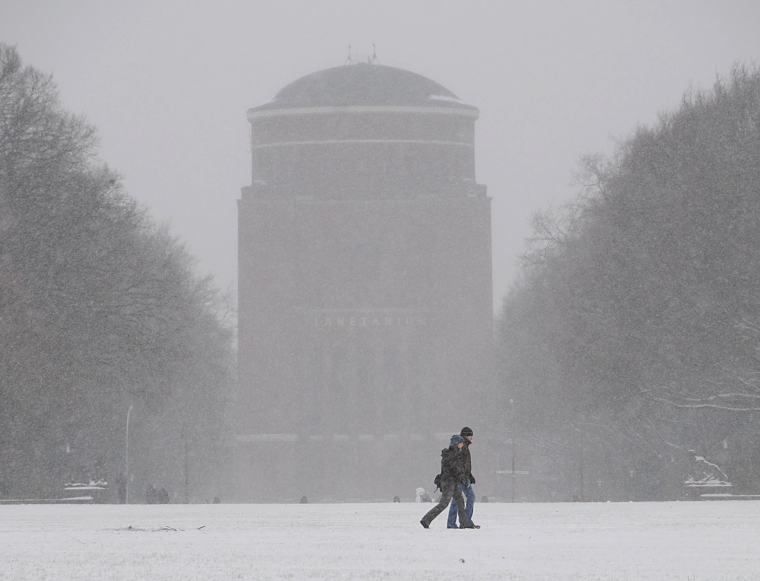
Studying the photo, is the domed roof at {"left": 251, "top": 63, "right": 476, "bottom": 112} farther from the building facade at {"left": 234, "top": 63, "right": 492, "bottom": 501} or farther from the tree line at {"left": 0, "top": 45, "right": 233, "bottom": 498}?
the tree line at {"left": 0, "top": 45, "right": 233, "bottom": 498}

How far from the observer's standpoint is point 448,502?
3388 centimetres

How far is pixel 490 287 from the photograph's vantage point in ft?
555

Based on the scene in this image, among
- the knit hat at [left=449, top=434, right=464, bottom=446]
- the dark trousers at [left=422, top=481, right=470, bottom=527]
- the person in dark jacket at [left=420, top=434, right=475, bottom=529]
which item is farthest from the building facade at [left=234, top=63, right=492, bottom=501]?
the knit hat at [left=449, top=434, right=464, bottom=446]

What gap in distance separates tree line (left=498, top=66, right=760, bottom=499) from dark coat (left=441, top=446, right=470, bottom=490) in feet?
86.9

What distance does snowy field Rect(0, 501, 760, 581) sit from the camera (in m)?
26.1

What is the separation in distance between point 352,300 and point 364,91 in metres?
21.0

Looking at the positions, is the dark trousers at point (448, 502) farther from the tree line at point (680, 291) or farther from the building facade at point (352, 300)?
the building facade at point (352, 300)

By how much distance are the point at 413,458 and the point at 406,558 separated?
443ft

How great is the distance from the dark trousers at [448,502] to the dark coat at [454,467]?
179mm

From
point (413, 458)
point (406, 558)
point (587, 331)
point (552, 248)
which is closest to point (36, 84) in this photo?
point (587, 331)

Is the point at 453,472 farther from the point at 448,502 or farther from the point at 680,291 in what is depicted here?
the point at 680,291

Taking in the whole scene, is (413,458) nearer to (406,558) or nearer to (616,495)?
(616,495)

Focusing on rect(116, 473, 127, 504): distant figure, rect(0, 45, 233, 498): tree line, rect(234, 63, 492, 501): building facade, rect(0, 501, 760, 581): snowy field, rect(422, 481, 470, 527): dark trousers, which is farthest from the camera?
rect(234, 63, 492, 501): building facade

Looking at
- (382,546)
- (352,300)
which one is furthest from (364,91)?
(382,546)
